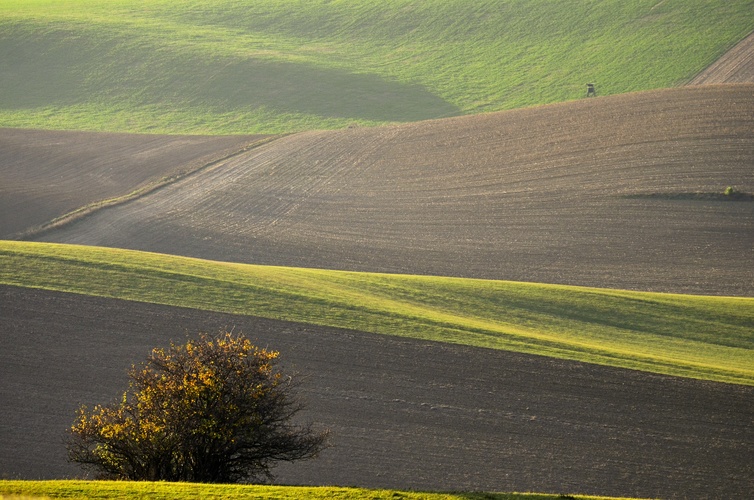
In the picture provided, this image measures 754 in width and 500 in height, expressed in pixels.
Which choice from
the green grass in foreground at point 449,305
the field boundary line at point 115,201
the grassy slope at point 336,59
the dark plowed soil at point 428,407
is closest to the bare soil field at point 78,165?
the field boundary line at point 115,201

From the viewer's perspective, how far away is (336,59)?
7550 centimetres

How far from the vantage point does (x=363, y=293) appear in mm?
30141

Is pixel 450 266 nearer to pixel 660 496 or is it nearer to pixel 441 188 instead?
pixel 441 188

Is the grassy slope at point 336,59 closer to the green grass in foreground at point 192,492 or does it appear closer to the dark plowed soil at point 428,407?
the dark plowed soil at point 428,407

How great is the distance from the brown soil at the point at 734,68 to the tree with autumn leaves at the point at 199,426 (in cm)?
5180

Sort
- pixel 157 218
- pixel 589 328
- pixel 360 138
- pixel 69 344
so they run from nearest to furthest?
pixel 69 344
pixel 589 328
pixel 157 218
pixel 360 138

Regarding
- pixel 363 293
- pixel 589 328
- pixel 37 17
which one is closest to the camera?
pixel 589 328

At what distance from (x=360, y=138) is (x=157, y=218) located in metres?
16.0

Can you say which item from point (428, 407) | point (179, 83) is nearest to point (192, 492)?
point (428, 407)

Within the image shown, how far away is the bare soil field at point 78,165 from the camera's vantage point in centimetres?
4341

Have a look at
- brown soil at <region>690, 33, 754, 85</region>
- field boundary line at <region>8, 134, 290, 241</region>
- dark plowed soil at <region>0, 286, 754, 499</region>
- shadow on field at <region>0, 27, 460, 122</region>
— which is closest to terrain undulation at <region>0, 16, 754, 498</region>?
dark plowed soil at <region>0, 286, 754, 499</region>

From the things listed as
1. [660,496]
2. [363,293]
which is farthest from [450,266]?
[660,496]

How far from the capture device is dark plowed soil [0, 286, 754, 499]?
18.1 meters

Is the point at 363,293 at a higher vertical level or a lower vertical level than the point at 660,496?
higher
